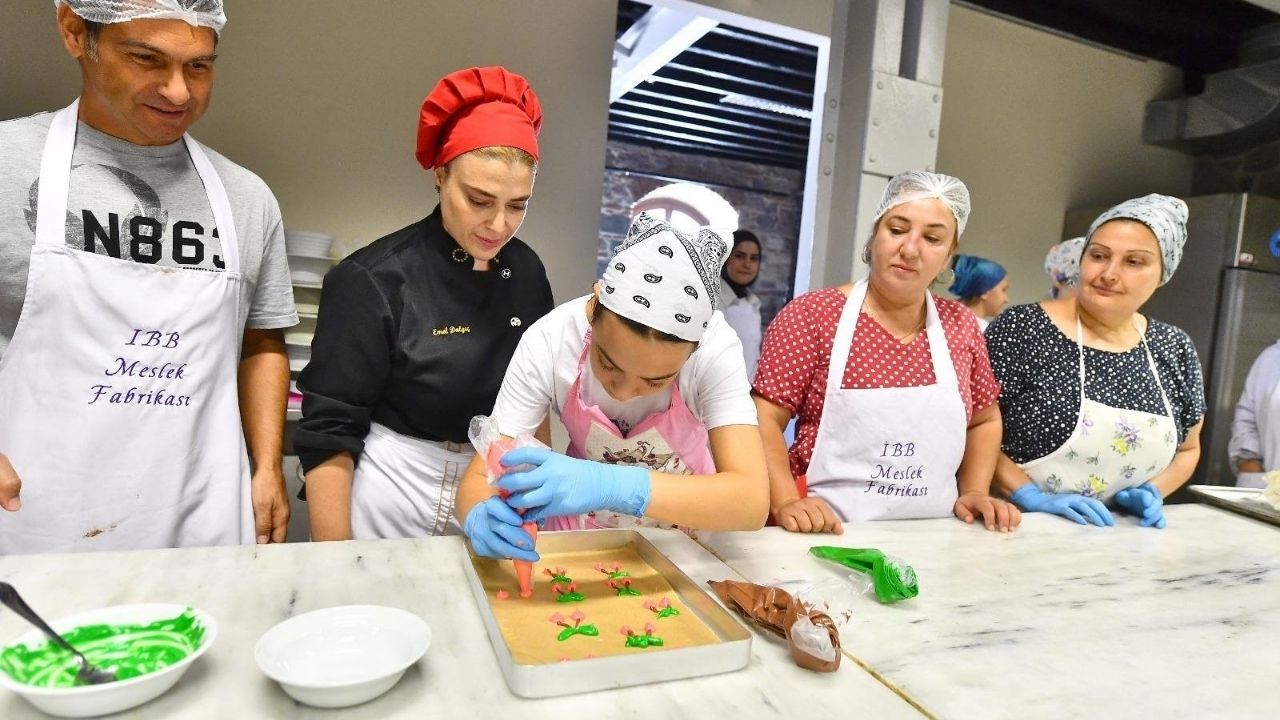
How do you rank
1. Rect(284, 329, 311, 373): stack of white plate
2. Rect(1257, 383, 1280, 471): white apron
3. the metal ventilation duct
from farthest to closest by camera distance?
1. the metal ventilation duct
2. Rect(1257, 383, 1280, 471): white apron
3. Rect(284, 329, 311, 373): stack of white plate

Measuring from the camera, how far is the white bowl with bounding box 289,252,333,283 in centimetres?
276

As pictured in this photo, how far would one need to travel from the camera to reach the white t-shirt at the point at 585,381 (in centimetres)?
133

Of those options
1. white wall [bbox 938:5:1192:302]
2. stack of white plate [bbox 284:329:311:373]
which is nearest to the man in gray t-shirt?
stack of white plate [bbox 284:329:311:373]

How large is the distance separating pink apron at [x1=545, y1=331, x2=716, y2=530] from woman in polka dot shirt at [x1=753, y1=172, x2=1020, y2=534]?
29cm

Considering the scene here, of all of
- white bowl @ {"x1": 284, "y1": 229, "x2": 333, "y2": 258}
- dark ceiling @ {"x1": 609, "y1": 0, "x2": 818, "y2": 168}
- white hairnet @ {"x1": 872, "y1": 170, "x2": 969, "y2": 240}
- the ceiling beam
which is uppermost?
dark ceiling @ {"x1": 609, "y1": 0, "x2": 818, "y2": 168}

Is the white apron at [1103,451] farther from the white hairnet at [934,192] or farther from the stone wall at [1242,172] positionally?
the stone wall at [1242,172]

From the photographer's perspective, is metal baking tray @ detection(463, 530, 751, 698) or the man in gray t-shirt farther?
the man in gray t-shirt

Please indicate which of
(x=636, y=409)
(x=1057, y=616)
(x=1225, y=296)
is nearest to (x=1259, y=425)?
(x=1225, y=296)

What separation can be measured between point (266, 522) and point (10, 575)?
0.54m

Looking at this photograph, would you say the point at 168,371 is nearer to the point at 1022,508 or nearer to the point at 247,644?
the point at 247,644

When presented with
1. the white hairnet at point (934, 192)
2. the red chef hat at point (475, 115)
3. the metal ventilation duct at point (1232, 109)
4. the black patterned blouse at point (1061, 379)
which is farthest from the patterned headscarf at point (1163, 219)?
the metal ventilation duct at point (1232, 109)

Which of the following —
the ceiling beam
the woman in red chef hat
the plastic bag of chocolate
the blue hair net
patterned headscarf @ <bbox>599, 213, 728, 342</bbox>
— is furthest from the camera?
the ceiling beam

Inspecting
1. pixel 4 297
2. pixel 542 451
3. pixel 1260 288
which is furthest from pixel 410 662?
pixel 1260 288

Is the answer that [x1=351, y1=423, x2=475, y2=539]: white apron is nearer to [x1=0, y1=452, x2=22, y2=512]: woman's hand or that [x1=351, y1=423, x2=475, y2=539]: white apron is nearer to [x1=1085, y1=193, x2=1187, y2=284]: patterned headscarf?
[x1=0, y1=452, x2=22, y2=512]: woman's hand
